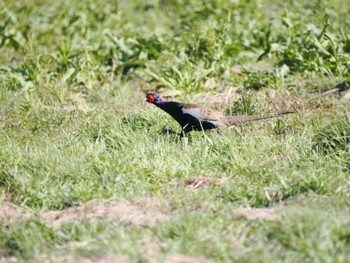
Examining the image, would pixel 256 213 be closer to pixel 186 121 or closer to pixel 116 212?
pixel 116 212

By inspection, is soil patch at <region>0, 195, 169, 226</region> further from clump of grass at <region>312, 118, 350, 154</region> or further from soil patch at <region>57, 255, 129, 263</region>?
clump of grass at <region>312, 118, 350, 154</region>

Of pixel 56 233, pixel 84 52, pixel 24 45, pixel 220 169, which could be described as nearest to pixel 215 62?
pixel 84 52

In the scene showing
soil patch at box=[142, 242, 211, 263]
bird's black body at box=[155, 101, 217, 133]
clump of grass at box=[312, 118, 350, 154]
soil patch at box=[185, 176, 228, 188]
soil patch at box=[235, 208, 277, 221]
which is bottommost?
bird's black body at box=[155, 101, 217, 133]

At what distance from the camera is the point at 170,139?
7.25 m

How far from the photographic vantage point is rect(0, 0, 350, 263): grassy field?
16.1ft

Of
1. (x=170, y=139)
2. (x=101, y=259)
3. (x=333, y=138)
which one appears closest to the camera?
(x=101, y=259)

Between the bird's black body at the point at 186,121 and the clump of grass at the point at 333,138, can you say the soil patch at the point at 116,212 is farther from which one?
the bird's black body at the point at 186,121

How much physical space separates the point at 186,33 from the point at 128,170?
4.07 m

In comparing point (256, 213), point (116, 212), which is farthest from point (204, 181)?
point (116, 212)

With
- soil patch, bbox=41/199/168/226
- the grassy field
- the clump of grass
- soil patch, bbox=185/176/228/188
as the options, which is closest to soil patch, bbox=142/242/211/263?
the grassy field

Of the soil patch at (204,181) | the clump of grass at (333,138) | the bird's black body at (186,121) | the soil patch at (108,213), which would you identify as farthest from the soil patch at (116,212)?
the bird's black body at (186,121)

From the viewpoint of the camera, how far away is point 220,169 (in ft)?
20.9

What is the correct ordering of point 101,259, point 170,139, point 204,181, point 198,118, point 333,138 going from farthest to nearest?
point 198,118, point 170,139, point 333,138, point 204,181, point 101,259

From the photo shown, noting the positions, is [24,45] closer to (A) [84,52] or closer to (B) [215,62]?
(A) [84,52]
